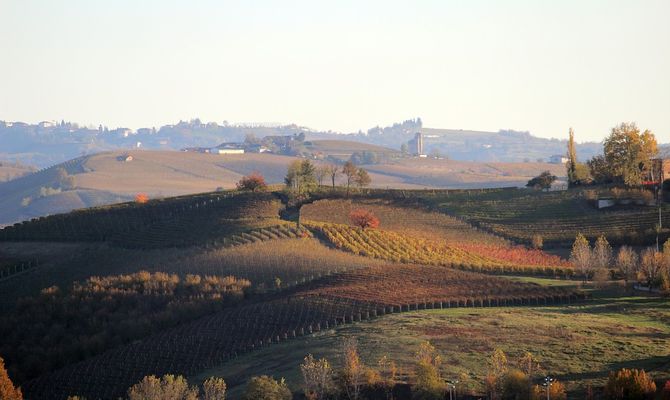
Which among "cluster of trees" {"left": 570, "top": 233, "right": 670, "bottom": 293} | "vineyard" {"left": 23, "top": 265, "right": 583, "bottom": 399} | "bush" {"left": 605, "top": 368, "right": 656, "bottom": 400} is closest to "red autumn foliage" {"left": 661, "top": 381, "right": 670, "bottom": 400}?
"bush" {"left": 605, "top": 368, "right": 656, "bottom": 400}

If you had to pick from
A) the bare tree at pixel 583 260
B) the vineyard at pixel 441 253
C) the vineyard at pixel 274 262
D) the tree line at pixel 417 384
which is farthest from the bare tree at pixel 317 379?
the vineyard at pixel 441 253

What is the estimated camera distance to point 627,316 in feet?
194

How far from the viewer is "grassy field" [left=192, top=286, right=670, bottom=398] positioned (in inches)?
1890

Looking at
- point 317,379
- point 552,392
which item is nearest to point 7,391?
point 317,379

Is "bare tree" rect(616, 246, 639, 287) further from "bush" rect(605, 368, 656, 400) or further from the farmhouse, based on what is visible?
the farmhouse

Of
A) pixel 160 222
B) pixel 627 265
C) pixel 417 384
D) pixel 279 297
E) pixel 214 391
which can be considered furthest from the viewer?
pixel 160 222

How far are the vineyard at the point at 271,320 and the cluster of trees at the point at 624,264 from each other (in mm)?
5419

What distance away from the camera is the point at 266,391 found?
45625mm

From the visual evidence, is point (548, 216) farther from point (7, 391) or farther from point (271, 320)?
point (7, 391)

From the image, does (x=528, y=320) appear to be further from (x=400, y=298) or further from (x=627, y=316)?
(x=400, y=298)

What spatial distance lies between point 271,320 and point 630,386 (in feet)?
94.4

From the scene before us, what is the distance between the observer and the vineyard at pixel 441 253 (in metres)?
80.9

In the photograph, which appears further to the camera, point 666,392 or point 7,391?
point 7,391

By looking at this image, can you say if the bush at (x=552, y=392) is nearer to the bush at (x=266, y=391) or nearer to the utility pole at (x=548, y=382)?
the utility pole at (x=548, y=382)
